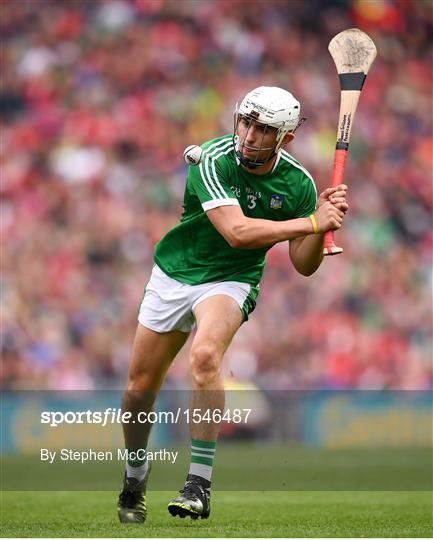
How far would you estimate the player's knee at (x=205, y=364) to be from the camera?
6.30m

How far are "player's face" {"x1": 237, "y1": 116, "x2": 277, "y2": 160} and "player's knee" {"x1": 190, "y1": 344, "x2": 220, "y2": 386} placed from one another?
3.61 feet

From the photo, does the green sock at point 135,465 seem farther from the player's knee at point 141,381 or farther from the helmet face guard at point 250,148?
the helmet face guard at point 250,148

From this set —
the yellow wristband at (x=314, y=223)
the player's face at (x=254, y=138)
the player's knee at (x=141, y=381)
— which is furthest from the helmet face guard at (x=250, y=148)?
the player's knee at (x=141, y=381)

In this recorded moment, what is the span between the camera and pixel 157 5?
1900 centimetres

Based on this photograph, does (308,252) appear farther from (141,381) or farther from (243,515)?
(243,515)

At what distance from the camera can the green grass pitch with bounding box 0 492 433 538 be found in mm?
6098

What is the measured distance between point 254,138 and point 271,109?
0.59 feet

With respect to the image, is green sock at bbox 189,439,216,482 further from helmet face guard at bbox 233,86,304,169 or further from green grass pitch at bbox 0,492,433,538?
helmet face guard at bbox 233,86,304,169

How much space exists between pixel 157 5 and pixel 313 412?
26.0 ft

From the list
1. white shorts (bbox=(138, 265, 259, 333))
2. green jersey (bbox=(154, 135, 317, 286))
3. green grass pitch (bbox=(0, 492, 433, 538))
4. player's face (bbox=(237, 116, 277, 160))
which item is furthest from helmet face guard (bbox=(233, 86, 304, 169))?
green grass pitch (bbox=(0, 492, 433, 538))

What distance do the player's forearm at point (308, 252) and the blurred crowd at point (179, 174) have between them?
296 inches

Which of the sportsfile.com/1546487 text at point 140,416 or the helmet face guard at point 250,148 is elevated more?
the helmet face guard at point 250,148

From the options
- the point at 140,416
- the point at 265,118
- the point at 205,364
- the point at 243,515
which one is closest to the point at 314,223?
the point at 265,118

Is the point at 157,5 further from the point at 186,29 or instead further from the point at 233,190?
the point at 233,190
